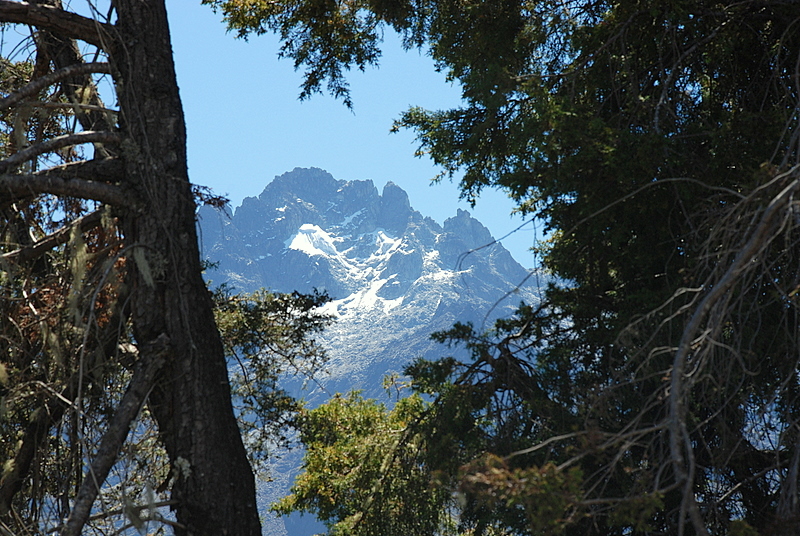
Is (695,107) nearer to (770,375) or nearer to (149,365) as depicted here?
(770,375)

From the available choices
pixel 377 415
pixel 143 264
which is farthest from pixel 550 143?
pixel 377 415

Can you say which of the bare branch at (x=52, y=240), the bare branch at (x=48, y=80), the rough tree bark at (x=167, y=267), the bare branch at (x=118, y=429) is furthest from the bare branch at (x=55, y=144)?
the bare branch at (x=118, y=429)

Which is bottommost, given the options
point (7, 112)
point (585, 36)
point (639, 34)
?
point (639, 34)

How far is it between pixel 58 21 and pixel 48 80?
408 mm

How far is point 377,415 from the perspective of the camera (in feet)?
39.2

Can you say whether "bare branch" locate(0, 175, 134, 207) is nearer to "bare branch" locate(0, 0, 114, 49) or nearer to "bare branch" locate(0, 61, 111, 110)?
"bare branch" locate(0, 61, 111, 110)

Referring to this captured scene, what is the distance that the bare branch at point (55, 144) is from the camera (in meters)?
3.08

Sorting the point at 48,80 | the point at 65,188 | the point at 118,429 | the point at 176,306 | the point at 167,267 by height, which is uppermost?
the point at 48,80

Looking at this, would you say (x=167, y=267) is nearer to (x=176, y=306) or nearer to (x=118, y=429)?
(x=176, y=306)

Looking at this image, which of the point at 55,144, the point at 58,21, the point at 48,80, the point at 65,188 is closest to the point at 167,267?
the point at 65,188

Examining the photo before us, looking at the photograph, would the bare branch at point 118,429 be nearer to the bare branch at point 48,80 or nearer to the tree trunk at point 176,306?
the tree trunk at point 176,306

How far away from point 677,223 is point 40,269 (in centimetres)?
408

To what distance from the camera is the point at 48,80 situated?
3330mm

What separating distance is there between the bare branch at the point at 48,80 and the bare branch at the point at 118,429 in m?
1.27
